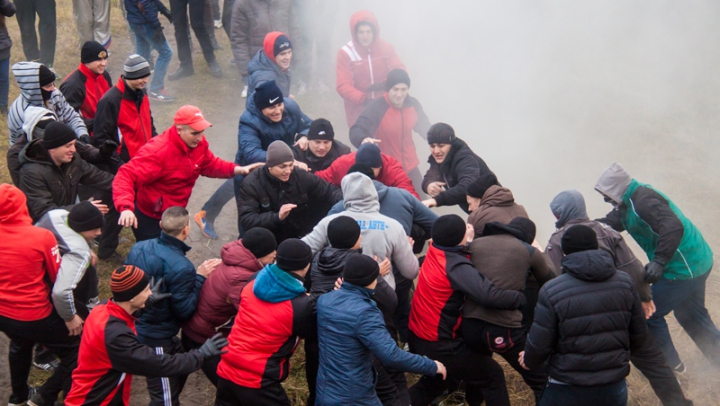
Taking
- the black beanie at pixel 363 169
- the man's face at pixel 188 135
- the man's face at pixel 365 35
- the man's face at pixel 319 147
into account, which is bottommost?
the man's face at pixel 319 147

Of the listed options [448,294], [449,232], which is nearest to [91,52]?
[449,232]

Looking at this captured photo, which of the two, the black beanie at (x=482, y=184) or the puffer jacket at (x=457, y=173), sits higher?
the black beanie at (x=482, y=184)

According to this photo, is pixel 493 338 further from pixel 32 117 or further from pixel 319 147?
pixel 32 117

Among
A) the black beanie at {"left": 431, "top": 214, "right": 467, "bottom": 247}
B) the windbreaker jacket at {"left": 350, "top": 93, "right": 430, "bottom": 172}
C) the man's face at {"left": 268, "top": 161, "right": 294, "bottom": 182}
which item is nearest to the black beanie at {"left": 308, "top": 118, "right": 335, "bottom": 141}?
the man's face at {"left": 268, "top": 161, "right": 294, "bottom": 182}

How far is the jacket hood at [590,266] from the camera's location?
3.45m

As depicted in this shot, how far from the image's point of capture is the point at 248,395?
363 centimetres

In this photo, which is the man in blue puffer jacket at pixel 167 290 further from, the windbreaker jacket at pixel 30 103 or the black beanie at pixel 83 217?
the windbreaker jacket at pixel 30 103

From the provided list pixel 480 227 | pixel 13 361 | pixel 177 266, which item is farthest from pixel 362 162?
pixel 13 361

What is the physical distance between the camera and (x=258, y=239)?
3920mm

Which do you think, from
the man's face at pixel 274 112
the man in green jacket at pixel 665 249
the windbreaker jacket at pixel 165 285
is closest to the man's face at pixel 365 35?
the man's face at pixel 274 112

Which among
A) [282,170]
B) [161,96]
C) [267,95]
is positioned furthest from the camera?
[161,96]

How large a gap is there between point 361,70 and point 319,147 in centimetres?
238

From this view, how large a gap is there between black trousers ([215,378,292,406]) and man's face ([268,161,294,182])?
1.78m

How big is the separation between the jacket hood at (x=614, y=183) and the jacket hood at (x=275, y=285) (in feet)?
8.52
